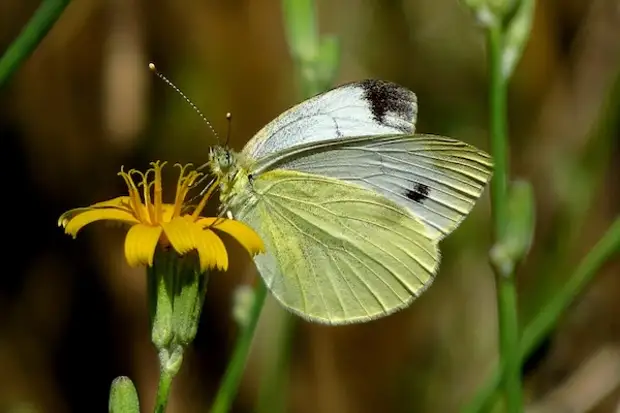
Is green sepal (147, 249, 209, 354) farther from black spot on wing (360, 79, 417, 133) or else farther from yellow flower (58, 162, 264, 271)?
black spot on wing (360, 79, 417, 133)

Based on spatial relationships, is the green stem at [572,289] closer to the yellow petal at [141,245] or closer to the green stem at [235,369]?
the green stem at [235,369]

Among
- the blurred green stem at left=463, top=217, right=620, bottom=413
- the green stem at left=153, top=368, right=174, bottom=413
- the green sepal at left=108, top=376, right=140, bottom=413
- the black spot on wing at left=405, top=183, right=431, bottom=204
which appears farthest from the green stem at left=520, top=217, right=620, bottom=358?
the green sepal at left=108, top=376, right=140, bottom=413

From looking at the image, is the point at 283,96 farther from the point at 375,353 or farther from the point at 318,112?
the point at 318,112

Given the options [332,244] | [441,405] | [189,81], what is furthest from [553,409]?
[189,81]

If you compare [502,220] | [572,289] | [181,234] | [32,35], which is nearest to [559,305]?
[572,289]

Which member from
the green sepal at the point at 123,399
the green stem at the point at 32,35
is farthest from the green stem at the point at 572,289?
the green stem at the point at 32,35
